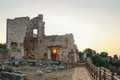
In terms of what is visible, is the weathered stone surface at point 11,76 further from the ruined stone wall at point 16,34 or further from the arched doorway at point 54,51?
the arched doorway at point 54,51

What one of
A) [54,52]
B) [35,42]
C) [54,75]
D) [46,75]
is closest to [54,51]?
[54,52]

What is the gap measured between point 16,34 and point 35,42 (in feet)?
11.9

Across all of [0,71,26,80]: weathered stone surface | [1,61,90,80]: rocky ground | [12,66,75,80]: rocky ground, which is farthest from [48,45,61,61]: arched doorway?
[0,71,26,80]: weathered stone surface

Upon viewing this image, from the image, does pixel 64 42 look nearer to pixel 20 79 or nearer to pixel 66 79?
pixel 66 79

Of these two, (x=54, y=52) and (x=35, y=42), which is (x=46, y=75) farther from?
(x=35, y=42)

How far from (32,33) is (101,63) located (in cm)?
1327

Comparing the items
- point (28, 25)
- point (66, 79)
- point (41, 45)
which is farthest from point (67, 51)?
point (66, 79)

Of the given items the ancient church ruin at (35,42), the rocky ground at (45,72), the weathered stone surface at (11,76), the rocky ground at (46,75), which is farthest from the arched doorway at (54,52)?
the weathered stone surface at (11,76)

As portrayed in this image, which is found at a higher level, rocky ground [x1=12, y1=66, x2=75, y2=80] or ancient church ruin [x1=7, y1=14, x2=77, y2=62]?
ancient church ruin [x1=7, y1=14, x2=77, y2=62]

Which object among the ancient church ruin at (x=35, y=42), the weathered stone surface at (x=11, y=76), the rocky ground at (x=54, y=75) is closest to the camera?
the weathered stone surface at (x=11, y=76)

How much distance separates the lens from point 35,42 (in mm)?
44781

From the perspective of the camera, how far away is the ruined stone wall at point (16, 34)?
42906mm

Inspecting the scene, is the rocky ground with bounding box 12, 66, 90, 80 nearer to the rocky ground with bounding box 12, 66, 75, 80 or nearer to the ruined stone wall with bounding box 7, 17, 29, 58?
the rocky ground with bounding box 12, 66, 75, 80

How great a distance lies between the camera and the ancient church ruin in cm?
4266
